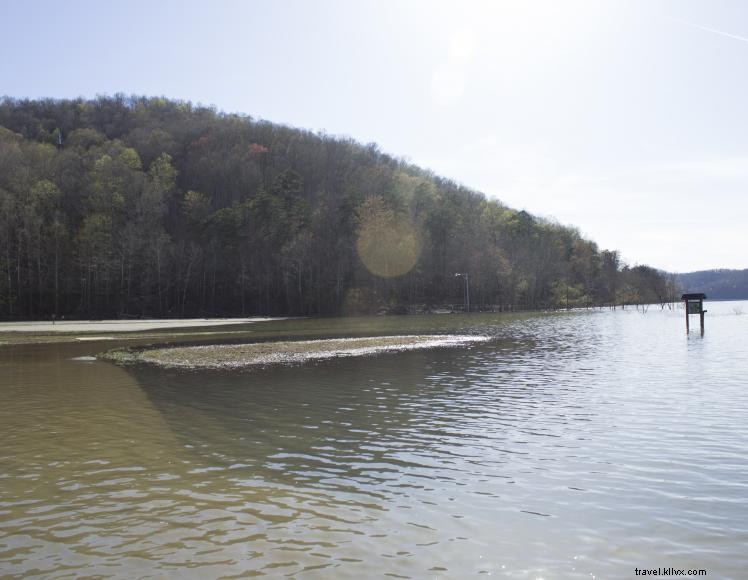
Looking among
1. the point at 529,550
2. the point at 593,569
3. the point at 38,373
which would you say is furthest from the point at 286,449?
the point at 38,373

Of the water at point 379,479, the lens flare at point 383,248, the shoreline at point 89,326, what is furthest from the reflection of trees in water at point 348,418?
the lens flare at point 383,248

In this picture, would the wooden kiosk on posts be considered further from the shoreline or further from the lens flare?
the lens flare

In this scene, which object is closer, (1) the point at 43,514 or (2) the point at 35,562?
(2) the point at 35,562

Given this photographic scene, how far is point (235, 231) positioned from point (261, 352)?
90021mm

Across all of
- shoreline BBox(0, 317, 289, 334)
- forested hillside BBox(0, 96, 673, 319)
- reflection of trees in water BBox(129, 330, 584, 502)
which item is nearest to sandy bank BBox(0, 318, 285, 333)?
shoreline BBox(0, 317, 289, 334)

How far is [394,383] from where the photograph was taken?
22.8 meters

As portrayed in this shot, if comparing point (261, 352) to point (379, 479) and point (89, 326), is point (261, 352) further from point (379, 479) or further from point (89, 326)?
point (89, 326)

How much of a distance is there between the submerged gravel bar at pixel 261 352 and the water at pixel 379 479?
356 inches

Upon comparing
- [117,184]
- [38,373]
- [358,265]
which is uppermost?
[117,184]

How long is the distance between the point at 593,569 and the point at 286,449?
7.89 metres

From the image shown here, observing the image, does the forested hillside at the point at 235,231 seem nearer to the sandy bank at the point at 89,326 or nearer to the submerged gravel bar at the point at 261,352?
the sandy bank at the point at 89,326

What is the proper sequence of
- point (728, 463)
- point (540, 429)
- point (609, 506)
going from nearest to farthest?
point (609, 506) → point (728, 463) → point (540, 429)

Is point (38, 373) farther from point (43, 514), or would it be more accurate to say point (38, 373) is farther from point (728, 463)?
point (728, 463)

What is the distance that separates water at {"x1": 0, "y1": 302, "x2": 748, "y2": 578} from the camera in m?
7.21
